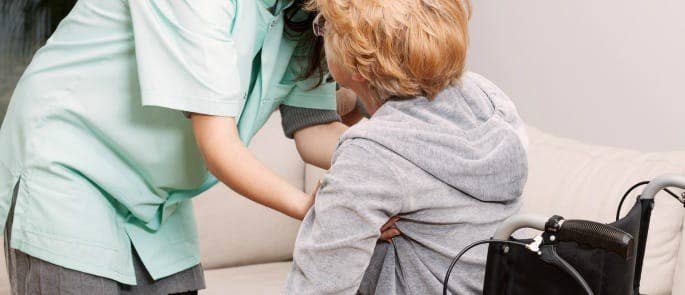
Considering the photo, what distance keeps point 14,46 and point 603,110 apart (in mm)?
1704

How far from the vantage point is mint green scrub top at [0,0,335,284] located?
1.19 m

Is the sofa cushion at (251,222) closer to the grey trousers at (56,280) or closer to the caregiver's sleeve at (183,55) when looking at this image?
the grey trousers at (56,280)

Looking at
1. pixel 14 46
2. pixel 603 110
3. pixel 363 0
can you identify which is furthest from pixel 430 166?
pixel 14 46

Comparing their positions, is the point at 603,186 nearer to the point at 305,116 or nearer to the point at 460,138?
the point at 305,116

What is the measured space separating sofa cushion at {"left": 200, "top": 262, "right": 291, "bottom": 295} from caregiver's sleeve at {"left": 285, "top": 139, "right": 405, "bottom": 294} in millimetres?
1344

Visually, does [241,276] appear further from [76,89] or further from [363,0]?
[363,0]

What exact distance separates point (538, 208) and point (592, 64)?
446 millimetres

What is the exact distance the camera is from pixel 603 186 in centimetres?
209

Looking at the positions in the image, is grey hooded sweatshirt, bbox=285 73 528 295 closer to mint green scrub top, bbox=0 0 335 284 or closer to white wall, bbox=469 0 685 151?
mint green scrub top, bbox=0 0 335 284

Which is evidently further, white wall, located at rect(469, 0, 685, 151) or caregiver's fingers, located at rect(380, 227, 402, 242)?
white wall, located at rect(469, 0, 685, 151)

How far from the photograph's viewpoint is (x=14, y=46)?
2.64 meters

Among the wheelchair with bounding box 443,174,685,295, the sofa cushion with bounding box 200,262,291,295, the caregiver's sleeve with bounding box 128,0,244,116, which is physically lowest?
the sofa cushion with bounding box 200,262,291,295

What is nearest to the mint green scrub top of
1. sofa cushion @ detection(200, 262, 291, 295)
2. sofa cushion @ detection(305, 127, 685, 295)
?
sofa cushion @ detection(305, 127, 685, 295)

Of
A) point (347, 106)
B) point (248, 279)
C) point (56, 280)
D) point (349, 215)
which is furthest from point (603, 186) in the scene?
point (56, 280)
